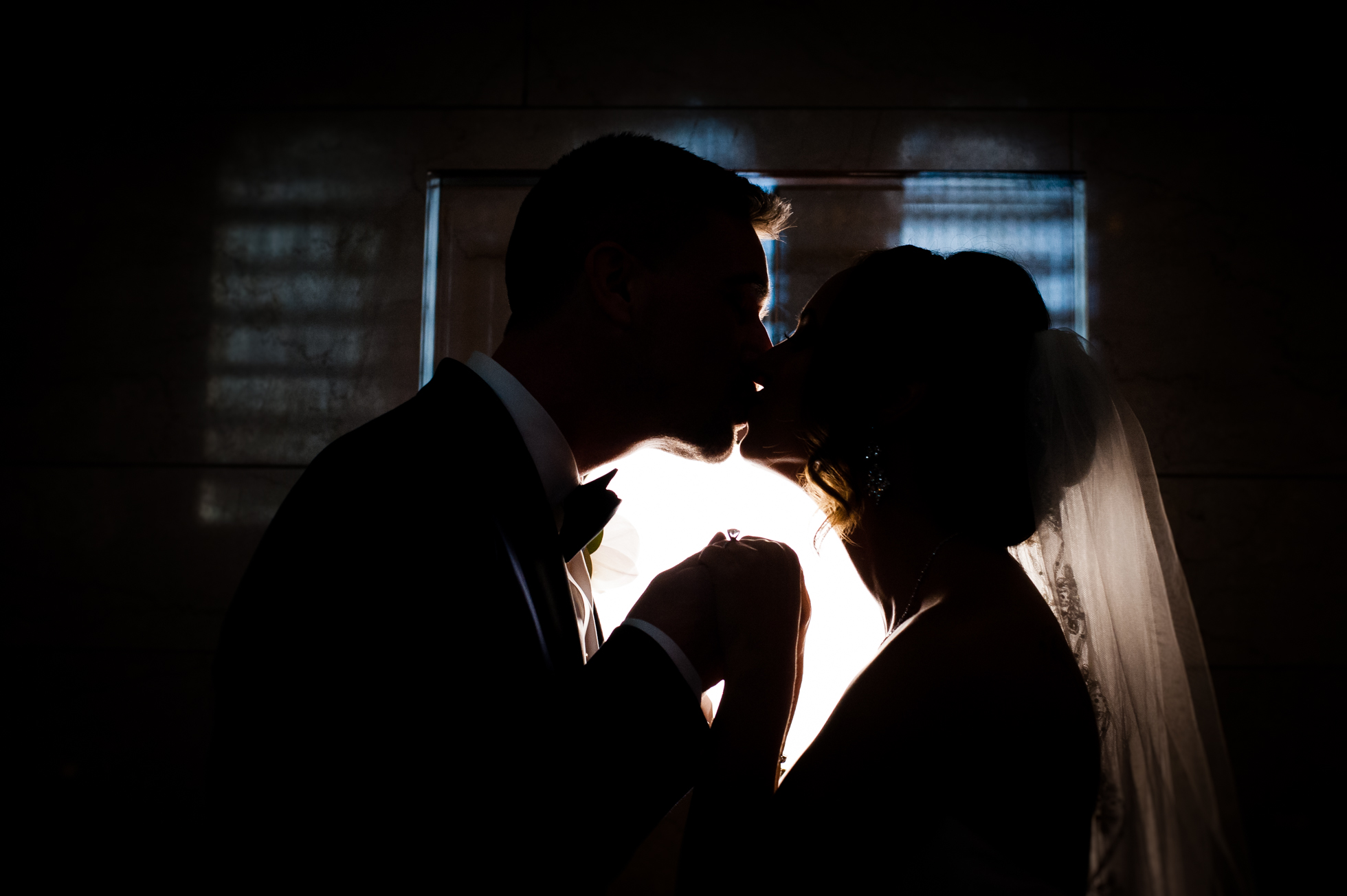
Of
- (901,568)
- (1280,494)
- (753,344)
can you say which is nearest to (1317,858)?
(1280,494)

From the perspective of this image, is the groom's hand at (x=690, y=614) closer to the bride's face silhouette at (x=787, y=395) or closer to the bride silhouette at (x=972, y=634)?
the bride silhouette at (x=972, y=634)

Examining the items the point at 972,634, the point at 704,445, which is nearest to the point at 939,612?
the point at 972,634

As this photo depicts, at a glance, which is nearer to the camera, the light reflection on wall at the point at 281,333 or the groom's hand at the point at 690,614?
the groom's hand at the point at 690,614

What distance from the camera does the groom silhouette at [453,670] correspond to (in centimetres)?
77

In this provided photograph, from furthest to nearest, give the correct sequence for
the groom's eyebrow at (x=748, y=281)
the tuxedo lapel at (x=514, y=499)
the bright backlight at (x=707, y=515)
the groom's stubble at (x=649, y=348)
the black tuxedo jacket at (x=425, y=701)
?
the bright backlight at (x=707, y=515)
the groom's eyebrow at (x=748, y=281)
the groom's stubble at (x=649, y=348)
the tuxedo lapel at (x=514, y=499)
the black tuxedo jacket at (x=425, y=701)

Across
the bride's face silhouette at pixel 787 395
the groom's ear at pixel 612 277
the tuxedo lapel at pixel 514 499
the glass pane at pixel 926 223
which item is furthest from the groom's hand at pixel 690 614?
the glass pane at pixel 926 223

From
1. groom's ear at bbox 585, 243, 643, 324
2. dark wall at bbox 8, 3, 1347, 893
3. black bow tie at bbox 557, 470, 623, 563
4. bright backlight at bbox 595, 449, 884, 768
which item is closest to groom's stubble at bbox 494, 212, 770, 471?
groom's ear at bbox 585, 243, 643, 324

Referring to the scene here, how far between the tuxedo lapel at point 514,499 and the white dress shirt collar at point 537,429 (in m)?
0.05

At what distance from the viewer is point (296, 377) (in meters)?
2.16

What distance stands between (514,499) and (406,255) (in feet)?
4.77

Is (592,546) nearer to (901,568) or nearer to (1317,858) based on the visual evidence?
(901,568)

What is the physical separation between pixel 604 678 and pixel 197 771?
1.88 metres

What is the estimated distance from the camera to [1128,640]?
1182 millimetres

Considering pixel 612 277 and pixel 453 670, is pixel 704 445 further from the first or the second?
pixel 453 670
